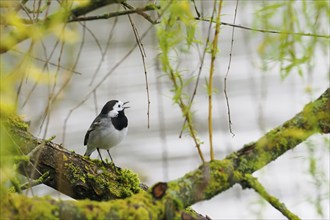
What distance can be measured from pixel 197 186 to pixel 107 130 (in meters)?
1.99

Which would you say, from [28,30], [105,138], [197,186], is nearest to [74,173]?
[197,186]

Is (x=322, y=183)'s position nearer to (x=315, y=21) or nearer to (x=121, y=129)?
(x=315, y=21)

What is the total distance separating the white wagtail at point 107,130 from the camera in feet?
12.4

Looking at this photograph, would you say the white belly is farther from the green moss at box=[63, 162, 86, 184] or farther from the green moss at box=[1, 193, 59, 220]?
the green moss at box=[1, 193, 59, 220]

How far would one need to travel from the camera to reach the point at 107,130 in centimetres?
379

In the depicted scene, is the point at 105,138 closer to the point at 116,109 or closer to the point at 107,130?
the point at 107,130

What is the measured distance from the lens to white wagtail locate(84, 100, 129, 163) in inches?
149

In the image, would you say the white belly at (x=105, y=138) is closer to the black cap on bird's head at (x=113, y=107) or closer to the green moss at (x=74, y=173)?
the black cap on bird's head at (x=113, y=107)

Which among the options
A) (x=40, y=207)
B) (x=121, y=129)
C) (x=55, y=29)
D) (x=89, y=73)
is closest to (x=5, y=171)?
(x=40, y=207)

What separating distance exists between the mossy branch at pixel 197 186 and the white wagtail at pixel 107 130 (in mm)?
1901

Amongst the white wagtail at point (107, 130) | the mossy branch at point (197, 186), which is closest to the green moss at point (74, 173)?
the mossy branch at point (197, 186)

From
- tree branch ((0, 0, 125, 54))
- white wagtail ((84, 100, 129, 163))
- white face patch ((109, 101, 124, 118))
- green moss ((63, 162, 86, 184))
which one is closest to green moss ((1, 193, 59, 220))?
tree branch ((0, 0, 125, 54))

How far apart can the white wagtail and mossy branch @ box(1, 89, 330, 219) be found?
6.24ft

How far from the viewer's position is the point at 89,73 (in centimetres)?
518
